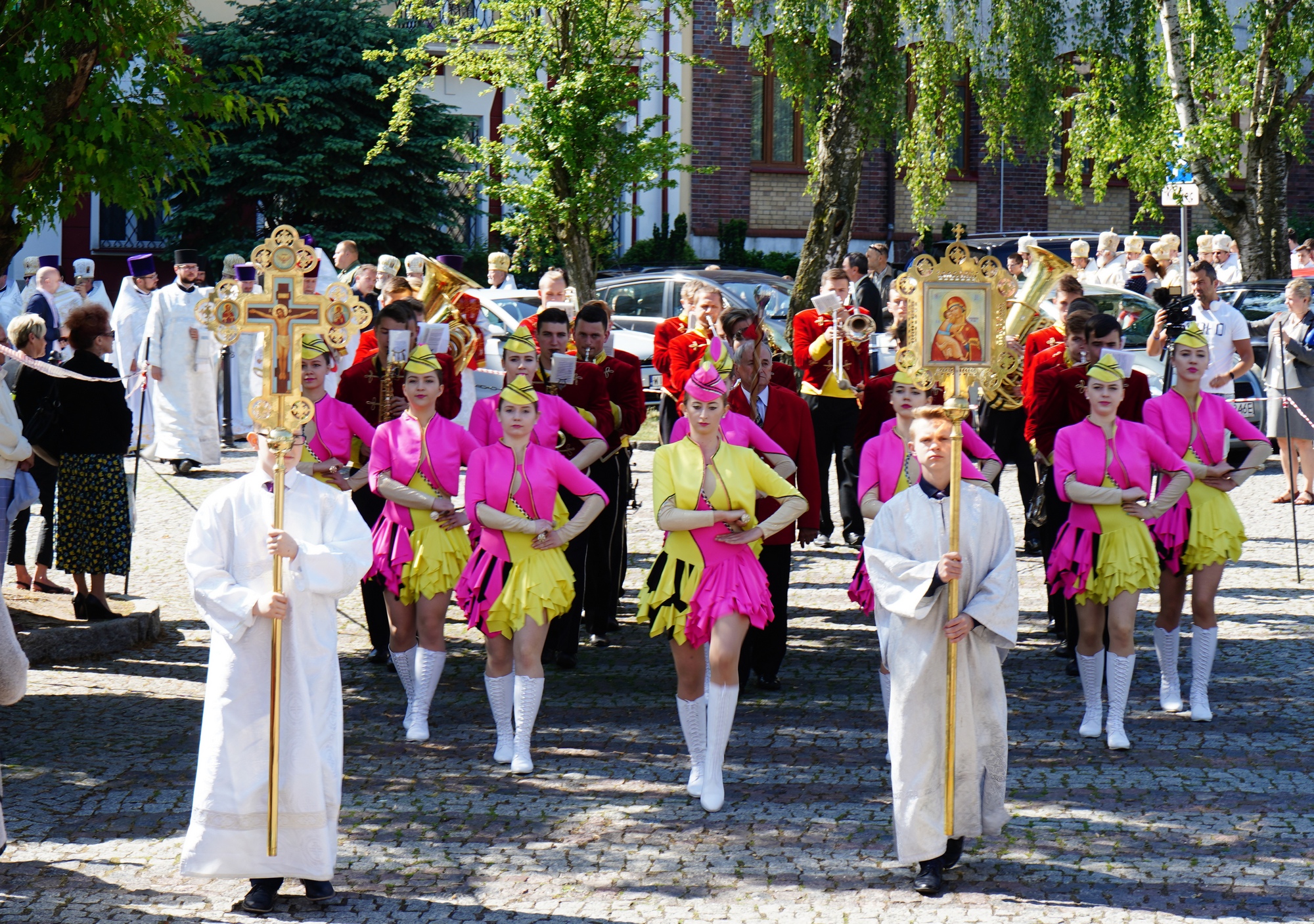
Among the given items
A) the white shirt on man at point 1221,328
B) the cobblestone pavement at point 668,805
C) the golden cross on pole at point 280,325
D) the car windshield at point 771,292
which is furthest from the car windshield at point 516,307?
the golden cross on pole at point 280,325

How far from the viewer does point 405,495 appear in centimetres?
771

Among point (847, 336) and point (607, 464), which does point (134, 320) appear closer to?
point (847, 336)

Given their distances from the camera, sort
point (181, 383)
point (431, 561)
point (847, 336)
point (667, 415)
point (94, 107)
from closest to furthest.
Answer: 1. point (431, 561)
2. point (94, 107)
3. point (667, 415)
4. point (847, 336)
5. point (181, 383)

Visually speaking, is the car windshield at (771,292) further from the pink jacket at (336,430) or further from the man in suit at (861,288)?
the pink jacket at (336,430)

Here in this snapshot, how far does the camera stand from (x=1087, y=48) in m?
18.4

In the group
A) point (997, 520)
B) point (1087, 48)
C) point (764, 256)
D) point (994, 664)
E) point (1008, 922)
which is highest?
point (1087, 48)

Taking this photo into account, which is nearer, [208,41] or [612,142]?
[612,142]

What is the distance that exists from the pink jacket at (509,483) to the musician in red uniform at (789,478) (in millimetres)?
1483

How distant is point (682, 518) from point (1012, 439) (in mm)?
5463

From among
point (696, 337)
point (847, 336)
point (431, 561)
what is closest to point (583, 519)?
point (431, 561)

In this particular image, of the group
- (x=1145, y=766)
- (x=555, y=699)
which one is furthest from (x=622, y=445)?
(x=1145, y=766)

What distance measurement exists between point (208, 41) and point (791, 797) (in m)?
22.3

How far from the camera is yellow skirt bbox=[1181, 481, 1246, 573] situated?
7883 millimetres

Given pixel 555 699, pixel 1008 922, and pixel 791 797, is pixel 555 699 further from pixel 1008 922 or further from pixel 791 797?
pixel 1008 922
